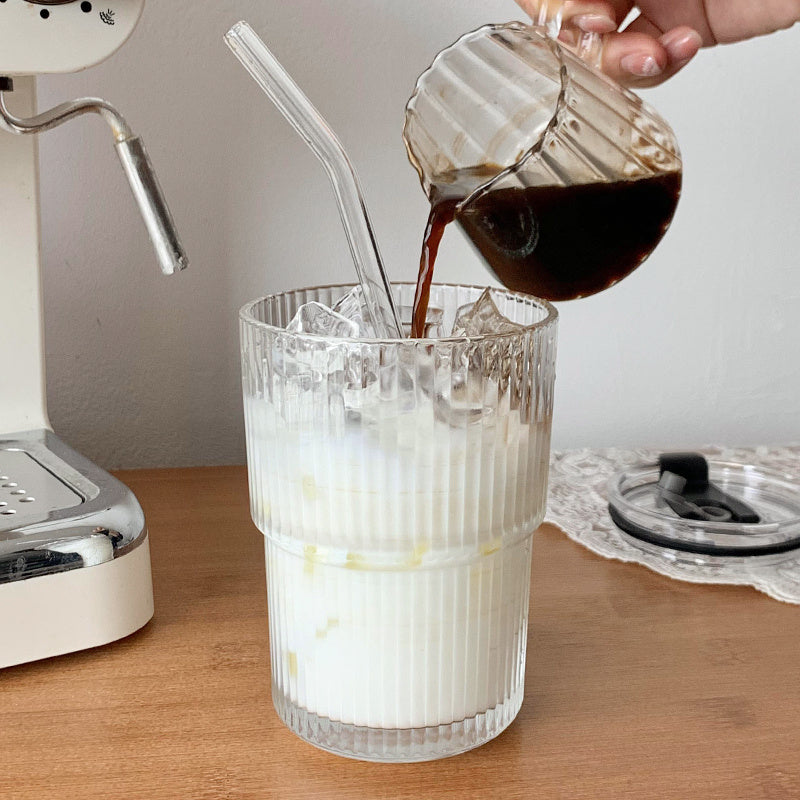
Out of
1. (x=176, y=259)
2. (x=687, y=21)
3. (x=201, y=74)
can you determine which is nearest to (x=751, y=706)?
(x=176, y=259)

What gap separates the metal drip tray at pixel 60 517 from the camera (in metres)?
0.47

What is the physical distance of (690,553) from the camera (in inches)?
23.8

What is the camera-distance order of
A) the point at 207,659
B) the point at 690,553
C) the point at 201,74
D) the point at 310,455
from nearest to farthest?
the point at 310,455 < the point at 207,659 < the point at 690,553 < the point at 201,74

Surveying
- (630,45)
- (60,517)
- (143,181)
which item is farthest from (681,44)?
(60,517)

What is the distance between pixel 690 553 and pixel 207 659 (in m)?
0.29

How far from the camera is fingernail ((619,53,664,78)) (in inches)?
21.8

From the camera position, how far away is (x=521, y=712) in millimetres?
453

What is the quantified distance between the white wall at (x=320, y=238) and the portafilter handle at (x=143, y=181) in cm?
26

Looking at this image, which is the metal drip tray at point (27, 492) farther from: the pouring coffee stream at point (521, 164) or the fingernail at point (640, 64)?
the fingernail at point (640, 64)

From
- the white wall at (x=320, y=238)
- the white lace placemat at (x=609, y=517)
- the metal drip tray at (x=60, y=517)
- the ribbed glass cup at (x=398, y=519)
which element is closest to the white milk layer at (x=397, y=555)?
the ribbed glass cup at (x=398, y=519)

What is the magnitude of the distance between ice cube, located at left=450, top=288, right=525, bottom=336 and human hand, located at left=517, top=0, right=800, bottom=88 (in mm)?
202

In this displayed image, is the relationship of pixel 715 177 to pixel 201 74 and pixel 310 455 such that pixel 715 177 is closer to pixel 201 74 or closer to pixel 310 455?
pixel 201 74

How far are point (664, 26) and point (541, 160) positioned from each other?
33 centimetres

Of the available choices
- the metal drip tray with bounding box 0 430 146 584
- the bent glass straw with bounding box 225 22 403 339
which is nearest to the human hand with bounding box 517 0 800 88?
the bent glass straw with bounding box 225 22 403 339
